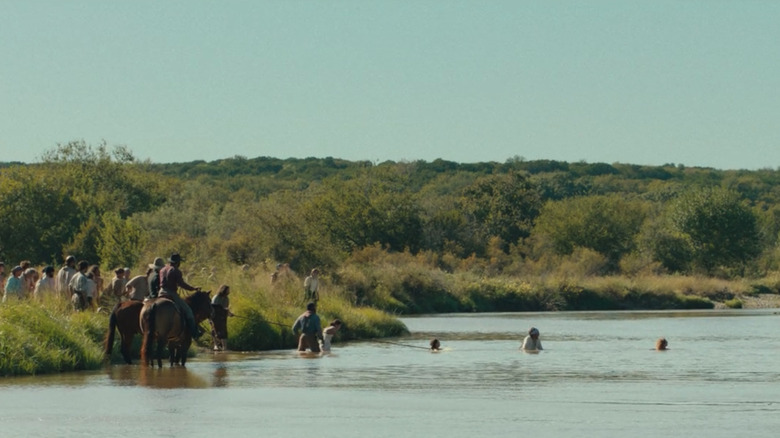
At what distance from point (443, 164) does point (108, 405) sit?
17281cm

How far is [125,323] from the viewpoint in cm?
2567

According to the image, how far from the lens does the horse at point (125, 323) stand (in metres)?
25.6

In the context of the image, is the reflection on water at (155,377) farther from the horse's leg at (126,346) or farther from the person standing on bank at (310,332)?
the person standing on bank at (310,332)

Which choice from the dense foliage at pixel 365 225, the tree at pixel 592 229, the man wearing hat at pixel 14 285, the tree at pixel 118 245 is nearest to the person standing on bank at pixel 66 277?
the man wearing hat at pixel 14 285

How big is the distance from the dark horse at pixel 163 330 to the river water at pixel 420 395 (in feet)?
1.90

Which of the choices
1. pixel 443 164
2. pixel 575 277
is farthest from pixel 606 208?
pixel 443 164

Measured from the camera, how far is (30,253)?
6019 cm

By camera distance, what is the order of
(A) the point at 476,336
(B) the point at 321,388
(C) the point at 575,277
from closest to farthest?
(B) the point at 321,388 → (A) the point at 476,336 → (C) the point at 575,277

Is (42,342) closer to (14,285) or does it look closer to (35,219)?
(14,285)

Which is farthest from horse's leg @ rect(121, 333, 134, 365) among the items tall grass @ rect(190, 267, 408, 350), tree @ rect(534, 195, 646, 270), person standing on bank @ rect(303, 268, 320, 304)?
tree @ rect(534, 195, 646, 270)

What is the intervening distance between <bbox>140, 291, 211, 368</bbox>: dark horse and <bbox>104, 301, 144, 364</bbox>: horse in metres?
0.58

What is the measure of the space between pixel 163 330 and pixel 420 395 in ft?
21.0

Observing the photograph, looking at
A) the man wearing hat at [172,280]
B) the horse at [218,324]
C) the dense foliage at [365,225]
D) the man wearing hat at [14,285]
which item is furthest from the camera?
the dense foliage at [365,225]

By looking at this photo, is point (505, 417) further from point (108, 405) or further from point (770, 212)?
point (770, 212)
